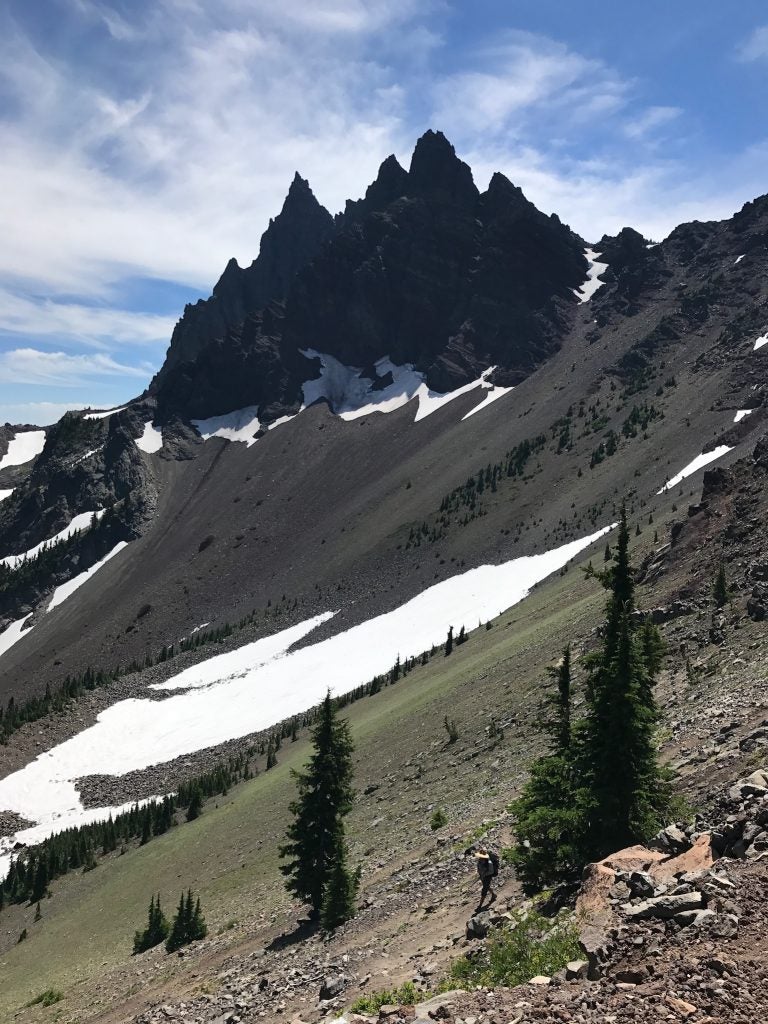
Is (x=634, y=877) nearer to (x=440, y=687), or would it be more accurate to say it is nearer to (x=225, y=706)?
(x=440, y=687)

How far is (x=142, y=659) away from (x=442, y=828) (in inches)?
4532

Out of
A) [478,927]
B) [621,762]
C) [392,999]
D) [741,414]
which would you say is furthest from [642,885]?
[741,414]

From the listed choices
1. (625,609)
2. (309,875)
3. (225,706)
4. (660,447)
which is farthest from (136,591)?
(625,609)

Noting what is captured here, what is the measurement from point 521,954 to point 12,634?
182 m

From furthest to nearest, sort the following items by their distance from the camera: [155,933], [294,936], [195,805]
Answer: [195,805] < [155,933] < [294,936]

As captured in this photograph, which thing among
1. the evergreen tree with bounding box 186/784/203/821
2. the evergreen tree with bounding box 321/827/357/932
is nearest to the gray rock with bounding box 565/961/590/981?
the evergreen tree with bounding box 321/827/357/932

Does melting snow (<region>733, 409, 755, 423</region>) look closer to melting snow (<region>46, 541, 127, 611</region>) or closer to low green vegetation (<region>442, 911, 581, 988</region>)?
low green vegetation (<region>442, 911, 581, 988</region>)

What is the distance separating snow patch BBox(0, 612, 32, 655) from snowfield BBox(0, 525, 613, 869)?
7693 centimetres

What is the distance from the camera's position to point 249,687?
10062cm

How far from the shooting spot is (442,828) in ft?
96.6

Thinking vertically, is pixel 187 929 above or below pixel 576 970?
below

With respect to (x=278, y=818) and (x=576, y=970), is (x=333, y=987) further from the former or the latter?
(x=278, y=818)

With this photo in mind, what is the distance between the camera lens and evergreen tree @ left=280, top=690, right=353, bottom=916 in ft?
91.8

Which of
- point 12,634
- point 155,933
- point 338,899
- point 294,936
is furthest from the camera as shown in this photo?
point 12,634
